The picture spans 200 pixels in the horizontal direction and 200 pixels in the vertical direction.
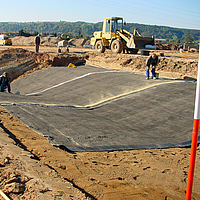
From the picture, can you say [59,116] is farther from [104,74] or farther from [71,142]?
[104,74]

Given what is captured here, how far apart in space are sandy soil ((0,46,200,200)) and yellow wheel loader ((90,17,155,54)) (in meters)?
16.4

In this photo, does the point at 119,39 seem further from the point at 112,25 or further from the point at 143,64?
the point at 143,64

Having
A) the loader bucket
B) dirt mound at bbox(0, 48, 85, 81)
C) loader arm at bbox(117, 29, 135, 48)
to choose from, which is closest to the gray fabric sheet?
loader arm at bbox(117, 29, 135, 48)

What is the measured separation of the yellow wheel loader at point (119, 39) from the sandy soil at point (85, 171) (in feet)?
53.7

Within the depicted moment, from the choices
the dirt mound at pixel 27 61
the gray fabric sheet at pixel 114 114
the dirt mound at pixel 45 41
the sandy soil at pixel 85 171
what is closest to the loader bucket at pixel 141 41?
the dirt mound at pixel 27 61

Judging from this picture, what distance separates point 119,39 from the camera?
23.4m

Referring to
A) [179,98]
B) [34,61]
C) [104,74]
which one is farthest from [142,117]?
[34,61]

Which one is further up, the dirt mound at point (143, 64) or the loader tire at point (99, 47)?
the loader tire at point (99, 47)

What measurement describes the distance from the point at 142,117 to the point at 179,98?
8.05ft

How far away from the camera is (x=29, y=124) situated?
7.43 m

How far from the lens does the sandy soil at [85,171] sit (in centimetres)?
378

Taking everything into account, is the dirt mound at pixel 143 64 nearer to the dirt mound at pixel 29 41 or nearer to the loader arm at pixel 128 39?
the loader arm at pixel 128 39

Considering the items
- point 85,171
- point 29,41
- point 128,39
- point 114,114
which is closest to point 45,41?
point 29,41

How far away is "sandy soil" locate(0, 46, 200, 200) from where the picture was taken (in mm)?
3778
